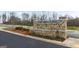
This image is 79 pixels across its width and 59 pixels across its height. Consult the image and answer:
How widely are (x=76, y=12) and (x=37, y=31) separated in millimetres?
557

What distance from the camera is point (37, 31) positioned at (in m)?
3.02

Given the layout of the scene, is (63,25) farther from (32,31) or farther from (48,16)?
(32,31)

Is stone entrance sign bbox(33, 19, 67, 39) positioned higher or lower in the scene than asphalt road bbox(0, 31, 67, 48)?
higher

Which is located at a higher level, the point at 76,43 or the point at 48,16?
the point at 48,16

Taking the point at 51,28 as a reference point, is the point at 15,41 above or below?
below

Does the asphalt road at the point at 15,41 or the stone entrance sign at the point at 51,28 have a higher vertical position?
the stone entrance sign at the point at 51,28
